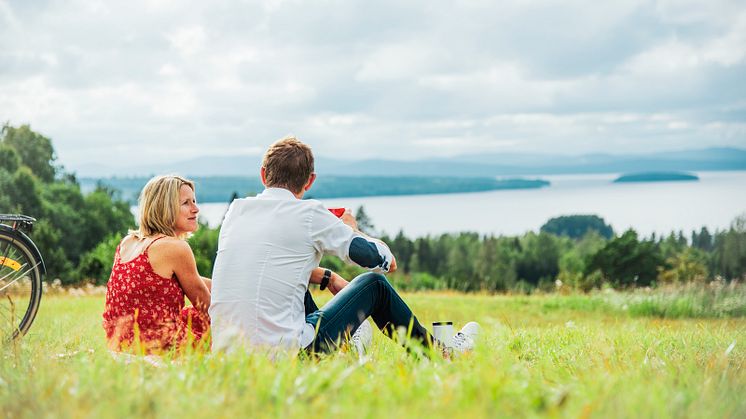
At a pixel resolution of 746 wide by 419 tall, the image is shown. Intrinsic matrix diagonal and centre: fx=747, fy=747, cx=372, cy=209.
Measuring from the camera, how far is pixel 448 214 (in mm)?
132000

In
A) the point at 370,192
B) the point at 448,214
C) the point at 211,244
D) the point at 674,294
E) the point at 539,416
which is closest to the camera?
the point at 539,416

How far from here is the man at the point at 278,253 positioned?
3.92m

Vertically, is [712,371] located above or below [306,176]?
below

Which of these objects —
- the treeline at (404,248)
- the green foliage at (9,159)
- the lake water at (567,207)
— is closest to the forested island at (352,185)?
the lake water at (567,207)

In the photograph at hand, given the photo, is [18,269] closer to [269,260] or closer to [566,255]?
[269,260]

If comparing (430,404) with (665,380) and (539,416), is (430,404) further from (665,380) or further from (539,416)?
(665,380)

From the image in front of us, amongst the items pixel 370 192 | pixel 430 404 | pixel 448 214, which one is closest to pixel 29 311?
pixel 430 404

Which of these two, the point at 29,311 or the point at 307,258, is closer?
the point at 307,258

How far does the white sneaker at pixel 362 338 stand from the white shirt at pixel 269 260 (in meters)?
0.48

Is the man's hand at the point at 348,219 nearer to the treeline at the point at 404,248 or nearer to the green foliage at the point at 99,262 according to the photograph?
the treeline at the point at 404,248

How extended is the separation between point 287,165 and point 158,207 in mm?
903

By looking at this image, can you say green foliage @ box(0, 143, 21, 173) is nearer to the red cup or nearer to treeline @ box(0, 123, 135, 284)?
treeline @ box(0, 123, 135, 284)

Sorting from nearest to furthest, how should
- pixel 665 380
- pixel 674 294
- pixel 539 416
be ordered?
pixel 539 416 < pixel 665 380 < pixel 674 294

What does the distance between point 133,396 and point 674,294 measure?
11.2 meters
